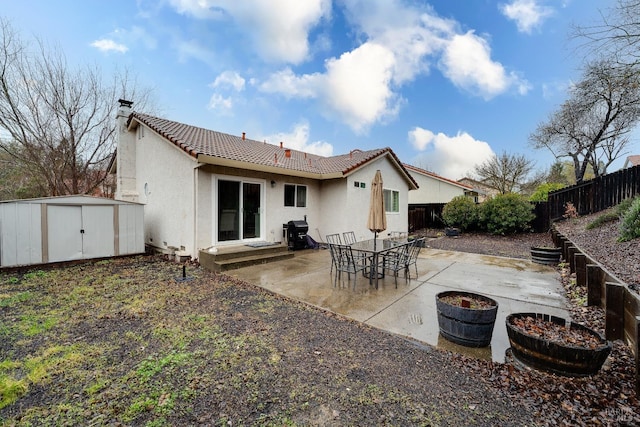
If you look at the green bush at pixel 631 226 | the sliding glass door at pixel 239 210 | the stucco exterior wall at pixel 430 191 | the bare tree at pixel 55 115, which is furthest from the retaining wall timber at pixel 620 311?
the bare tree at pixel 55 115

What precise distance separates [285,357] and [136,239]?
776 centimetres

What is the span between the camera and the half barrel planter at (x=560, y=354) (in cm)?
248

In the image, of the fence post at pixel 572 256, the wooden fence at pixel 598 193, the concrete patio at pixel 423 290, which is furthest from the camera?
the wooden fence at pixel 598 193

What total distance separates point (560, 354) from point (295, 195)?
8.88 m

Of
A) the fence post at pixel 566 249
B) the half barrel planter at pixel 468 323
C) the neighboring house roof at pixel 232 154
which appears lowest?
the half barrel planter at pixel 468 323

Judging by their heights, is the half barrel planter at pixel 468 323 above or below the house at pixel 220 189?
below

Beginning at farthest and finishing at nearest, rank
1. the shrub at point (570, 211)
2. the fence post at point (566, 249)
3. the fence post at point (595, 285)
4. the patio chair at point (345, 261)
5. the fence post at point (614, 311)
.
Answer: the shrub at point (570, 211) → the fence post at point (566, 249) → the patio chair at point (345, 261) → the fence post at point (595, 285) → the fence post at point (614, 311)

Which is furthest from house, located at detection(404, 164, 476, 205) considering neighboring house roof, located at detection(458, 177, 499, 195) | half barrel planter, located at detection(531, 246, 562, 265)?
half barrel planter, located at detection(531, 246, 562, 265)

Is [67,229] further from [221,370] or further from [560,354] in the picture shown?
[560,354]

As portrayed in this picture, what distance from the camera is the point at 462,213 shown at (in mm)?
14055

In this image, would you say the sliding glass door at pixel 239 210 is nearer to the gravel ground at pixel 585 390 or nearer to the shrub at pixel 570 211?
the gravel ground at pixel 585 390

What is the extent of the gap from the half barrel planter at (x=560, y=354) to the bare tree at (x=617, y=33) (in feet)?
25.3

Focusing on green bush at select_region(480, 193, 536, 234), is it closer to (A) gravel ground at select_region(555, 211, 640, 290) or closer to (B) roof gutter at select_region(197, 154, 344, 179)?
(A) gravel ground at select_region(555, 211, 640, 290)

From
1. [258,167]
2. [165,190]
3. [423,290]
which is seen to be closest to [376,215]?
[423,290]
